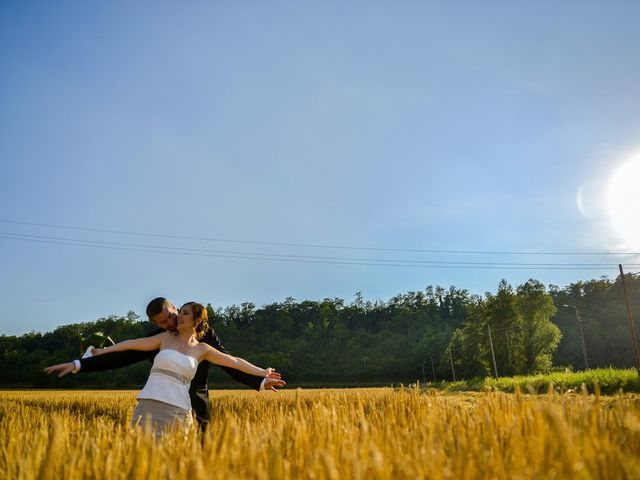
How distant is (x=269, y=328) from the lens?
144 metres

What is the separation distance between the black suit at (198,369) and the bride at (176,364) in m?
0.11

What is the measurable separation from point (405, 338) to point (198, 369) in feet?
387

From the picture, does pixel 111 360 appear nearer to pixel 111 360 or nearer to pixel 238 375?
pixel 111 360

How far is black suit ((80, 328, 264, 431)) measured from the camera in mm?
5359

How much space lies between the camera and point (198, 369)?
5766 mm

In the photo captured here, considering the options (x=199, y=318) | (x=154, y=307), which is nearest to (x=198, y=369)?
(x=199, y=318)

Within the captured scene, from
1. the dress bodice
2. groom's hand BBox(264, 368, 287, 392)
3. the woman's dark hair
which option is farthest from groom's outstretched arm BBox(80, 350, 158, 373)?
groom's hand BBox(264, 368, 287, 392)

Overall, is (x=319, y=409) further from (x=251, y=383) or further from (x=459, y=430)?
(x=251, y=383)

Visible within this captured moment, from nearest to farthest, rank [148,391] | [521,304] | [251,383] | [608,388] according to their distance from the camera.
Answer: [148,391]
[251,383]
[608,388]
[521,304]

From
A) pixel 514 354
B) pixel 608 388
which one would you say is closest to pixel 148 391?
pixel 608 388

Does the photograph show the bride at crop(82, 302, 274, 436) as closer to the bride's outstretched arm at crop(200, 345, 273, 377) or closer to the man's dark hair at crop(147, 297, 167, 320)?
the bride's outstretched arm at crop(200, 345, 273, 377)

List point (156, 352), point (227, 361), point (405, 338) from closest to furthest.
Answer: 1. point (227, 361)
2. point (156, 352)
3. point (405, 338)

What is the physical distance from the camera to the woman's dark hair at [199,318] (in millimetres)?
5324

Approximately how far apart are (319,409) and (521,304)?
71.4 m
